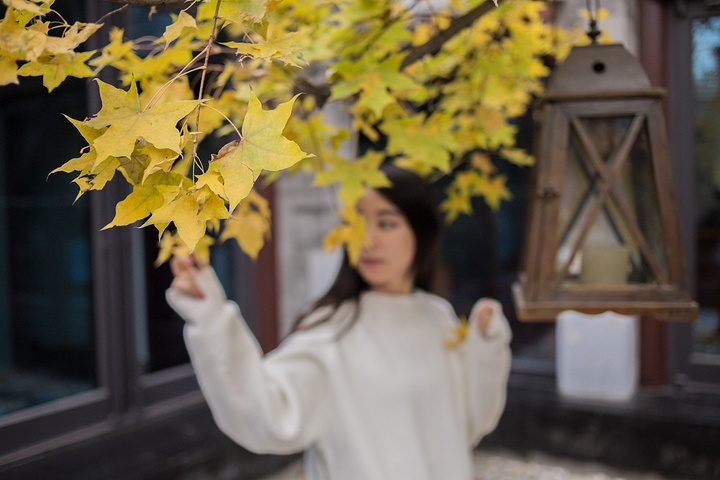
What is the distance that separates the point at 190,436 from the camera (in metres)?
1.80

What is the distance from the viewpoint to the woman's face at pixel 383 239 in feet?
4.31

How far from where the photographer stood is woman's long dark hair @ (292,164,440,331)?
133cm

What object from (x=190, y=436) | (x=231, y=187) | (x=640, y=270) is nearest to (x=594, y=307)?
(x=640, y=270)

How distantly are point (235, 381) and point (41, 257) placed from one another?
91cm

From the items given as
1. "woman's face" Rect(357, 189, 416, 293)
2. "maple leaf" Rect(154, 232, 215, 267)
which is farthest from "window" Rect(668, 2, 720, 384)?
"maple leaf" Rect(154, 232, 215, 267)

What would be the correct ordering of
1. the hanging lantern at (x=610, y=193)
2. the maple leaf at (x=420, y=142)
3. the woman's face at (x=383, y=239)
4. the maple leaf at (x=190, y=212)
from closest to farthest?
the maple leaf at (x=190, y=212) < the hanging lantern at (x=610, y=193) < the maple leaf at (x=420, y=142) < the woman's face at (x=383, y=239)

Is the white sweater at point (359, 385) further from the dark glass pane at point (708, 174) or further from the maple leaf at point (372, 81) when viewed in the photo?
the dark glass pane at point (708, 174)

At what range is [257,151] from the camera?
0.49 m

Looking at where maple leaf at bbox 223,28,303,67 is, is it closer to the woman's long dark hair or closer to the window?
the woman's long dark hair

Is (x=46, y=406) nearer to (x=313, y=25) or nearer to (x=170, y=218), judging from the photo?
(x=313, y=25)

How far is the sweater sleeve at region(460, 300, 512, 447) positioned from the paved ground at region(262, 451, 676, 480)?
2.54ft

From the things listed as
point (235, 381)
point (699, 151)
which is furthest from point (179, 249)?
point (699, 151)

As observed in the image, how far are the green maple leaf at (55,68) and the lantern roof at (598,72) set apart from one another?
0.65m

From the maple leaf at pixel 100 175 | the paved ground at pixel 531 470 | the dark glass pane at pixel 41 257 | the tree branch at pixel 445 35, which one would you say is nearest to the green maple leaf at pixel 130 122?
the maple leaf at pixel 100 175
